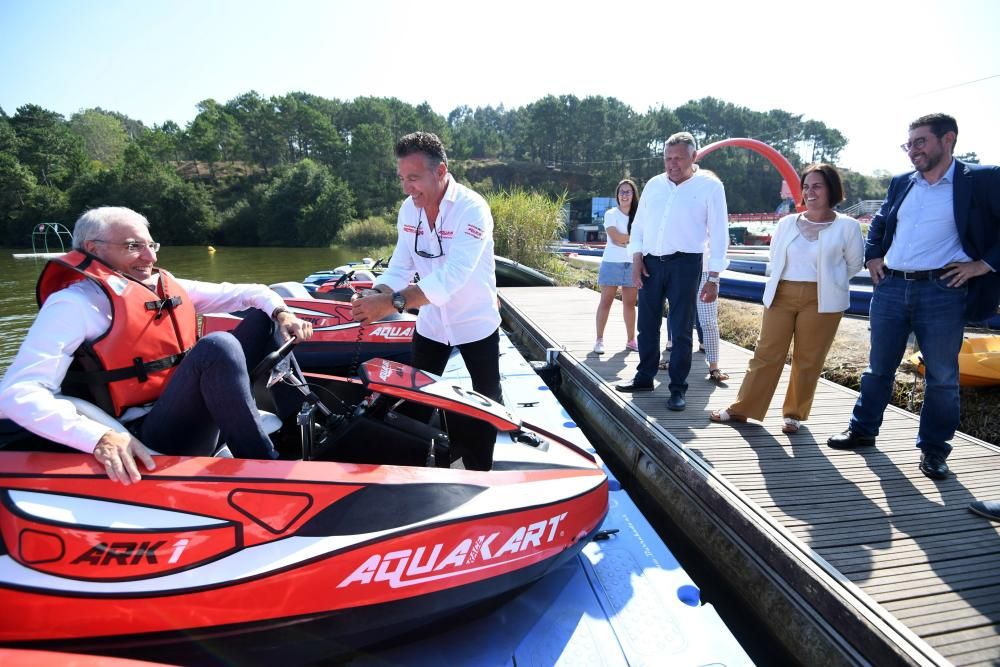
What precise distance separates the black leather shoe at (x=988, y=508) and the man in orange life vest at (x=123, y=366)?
3.42m

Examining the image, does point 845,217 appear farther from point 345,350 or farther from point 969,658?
point 345,350

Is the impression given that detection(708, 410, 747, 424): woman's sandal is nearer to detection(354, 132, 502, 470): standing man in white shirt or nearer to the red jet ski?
detection(354, 132, 502, 470): standing man in white shirt

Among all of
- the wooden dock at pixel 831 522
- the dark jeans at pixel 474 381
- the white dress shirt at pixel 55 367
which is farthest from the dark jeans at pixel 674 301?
the white dress shirt at pixel 55 367

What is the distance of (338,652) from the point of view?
1860 millimetres

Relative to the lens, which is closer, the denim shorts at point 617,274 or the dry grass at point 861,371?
the dry grass at point 861,371

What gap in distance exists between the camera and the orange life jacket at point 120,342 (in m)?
1.90

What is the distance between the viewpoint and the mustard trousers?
128 inches

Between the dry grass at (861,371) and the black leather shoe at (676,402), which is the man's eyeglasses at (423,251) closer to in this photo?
the black leather shoe at (676,402)

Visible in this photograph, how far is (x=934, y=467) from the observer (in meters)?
2.91

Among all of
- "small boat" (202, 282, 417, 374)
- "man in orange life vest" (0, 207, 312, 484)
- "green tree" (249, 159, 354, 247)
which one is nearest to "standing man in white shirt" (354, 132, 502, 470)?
"man in orange life vest" (0, 207, 312, 484)

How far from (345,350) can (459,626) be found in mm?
4428

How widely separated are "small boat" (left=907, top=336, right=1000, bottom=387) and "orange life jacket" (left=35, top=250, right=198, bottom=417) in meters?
5.09

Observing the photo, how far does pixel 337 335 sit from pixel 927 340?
537 centimetres

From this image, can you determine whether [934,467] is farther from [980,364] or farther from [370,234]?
[370,234]
